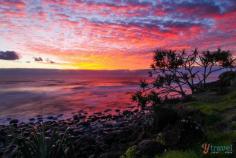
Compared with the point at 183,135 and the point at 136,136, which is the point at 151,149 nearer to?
the point at 183,135

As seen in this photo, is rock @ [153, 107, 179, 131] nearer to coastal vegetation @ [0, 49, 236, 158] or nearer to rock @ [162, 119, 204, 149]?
coastal vegetation @ [0, 49, 236, 158]

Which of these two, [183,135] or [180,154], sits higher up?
[183,135]

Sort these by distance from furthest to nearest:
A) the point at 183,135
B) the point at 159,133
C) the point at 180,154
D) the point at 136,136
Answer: the point at 136,136
the point at 159,133
the point at 183,135
the point at 180,154

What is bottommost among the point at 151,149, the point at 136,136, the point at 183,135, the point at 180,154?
the point at 136,136

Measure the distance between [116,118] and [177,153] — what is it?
21848 millimetres

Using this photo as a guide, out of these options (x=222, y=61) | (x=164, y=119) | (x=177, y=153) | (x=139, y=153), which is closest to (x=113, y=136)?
(x=164, y=119)

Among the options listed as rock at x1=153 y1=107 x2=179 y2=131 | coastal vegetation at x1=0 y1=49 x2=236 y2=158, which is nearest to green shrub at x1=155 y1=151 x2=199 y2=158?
coastal vegetation at x1=0 y1=49 x2=236 y2=158

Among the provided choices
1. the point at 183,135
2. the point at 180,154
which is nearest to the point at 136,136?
the point at 183,135

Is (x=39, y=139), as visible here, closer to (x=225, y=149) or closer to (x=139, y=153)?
(x=139, y=153)

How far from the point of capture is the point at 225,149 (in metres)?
9.73

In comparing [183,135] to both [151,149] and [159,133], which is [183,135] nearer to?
[151,149]

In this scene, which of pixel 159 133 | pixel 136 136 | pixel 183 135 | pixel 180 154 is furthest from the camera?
pixel 136 136

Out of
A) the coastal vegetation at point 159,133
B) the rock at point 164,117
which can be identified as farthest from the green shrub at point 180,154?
the rock at point 164,117

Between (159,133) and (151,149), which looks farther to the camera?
(159,133)
